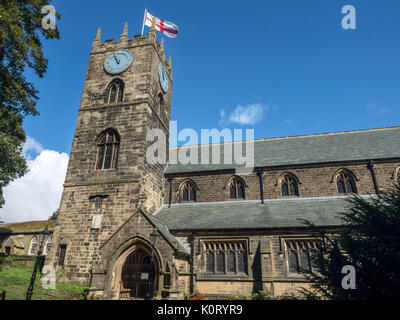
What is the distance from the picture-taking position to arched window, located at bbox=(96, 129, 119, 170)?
720 inches

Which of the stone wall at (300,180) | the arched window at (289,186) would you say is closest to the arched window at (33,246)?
the stone wall at (300,180)

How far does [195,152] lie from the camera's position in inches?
928

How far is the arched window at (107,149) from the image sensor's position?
1828cm

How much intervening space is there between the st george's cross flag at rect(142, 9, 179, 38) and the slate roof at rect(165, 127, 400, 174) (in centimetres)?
1081

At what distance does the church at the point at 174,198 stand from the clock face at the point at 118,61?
95 millimetres

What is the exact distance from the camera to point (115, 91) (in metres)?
20.5

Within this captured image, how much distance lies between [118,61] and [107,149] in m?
7.45

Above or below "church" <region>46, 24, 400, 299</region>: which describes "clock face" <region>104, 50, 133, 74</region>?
above

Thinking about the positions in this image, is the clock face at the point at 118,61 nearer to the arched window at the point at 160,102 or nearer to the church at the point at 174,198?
the church at the point at 174,198

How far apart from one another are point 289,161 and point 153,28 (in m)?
15.2

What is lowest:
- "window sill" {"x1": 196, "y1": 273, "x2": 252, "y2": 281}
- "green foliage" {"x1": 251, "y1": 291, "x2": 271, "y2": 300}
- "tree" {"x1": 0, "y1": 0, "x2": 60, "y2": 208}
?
"green foliage" {"x1": 251, "y1": 291, "x2": 271, "y2": 300}

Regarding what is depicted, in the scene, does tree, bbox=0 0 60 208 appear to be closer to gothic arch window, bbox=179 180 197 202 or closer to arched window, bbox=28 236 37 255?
gothic arch window, bbox=179 180 197 202

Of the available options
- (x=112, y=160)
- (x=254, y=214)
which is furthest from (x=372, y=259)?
(x=112, y=160)

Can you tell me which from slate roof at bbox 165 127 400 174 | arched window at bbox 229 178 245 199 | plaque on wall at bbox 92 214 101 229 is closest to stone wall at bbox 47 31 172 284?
plaque on wall at bbox 92 214 101 229
